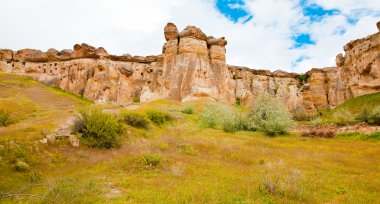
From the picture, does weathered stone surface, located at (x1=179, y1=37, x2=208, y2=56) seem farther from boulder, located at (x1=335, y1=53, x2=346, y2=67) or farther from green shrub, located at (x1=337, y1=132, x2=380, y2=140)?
green shrub, located at (x1=337, y1=132, x2=380, y2=140)

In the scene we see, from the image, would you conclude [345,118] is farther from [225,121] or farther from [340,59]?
[340,59]

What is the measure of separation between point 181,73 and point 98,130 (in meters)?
37.0

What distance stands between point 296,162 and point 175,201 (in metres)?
8.50

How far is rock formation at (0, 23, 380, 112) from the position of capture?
47.2 m

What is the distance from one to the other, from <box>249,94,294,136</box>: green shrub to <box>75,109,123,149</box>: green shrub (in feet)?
49.9

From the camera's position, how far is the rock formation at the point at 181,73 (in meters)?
47.2

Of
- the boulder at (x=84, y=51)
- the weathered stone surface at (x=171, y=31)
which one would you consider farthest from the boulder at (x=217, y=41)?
the boulder at (x=84, y=51)

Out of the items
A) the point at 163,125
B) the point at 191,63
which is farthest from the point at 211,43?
the point at 163,125

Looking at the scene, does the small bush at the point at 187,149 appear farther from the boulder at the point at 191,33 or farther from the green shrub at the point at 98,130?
the boulder at the point at 191,33

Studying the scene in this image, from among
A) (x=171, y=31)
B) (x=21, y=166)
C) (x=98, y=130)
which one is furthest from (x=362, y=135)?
(x=171, y=31)

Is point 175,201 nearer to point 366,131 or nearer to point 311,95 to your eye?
point 366,131

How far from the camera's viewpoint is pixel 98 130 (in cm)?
1636

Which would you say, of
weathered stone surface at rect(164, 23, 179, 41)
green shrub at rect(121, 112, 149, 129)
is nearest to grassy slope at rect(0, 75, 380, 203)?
green shrub at rect(121, 112, 149, 129)

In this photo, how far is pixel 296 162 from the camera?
13.9m
